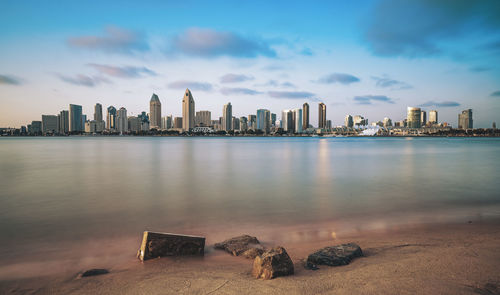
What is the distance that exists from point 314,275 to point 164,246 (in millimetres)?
3221

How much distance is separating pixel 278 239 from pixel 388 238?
10.0ft

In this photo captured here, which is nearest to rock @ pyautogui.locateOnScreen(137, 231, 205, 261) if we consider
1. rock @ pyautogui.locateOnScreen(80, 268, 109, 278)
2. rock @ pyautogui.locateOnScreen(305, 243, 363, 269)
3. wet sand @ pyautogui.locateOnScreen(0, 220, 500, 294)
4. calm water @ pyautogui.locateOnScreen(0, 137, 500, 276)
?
wet sand @ pyautogui.locateOnScreen(0, 220, 500, 294)

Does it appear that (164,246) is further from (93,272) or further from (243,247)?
(243,247)

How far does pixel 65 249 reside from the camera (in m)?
7.11

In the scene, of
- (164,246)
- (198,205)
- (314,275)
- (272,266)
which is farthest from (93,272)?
(198,205)

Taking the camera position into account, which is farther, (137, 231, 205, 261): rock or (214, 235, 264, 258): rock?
(214, 235, 264, 258): rock

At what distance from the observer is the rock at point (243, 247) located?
20.5ft

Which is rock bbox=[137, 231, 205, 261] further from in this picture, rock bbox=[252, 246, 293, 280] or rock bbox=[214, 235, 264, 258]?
rock bbox=[252, 246, 293, 280]

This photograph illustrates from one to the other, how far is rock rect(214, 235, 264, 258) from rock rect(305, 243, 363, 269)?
124 centimetres

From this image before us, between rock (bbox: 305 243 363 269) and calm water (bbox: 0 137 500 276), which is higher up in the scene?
rock (bbox: 305 243 363 269)

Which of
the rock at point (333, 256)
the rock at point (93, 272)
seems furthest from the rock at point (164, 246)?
the rock at point (333, 256)

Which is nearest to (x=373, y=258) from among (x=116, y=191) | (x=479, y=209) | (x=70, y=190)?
(x=479, y=209)

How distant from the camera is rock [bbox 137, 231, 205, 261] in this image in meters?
6.02

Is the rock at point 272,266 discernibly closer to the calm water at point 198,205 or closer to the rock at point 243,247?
the rock at point 243,247
